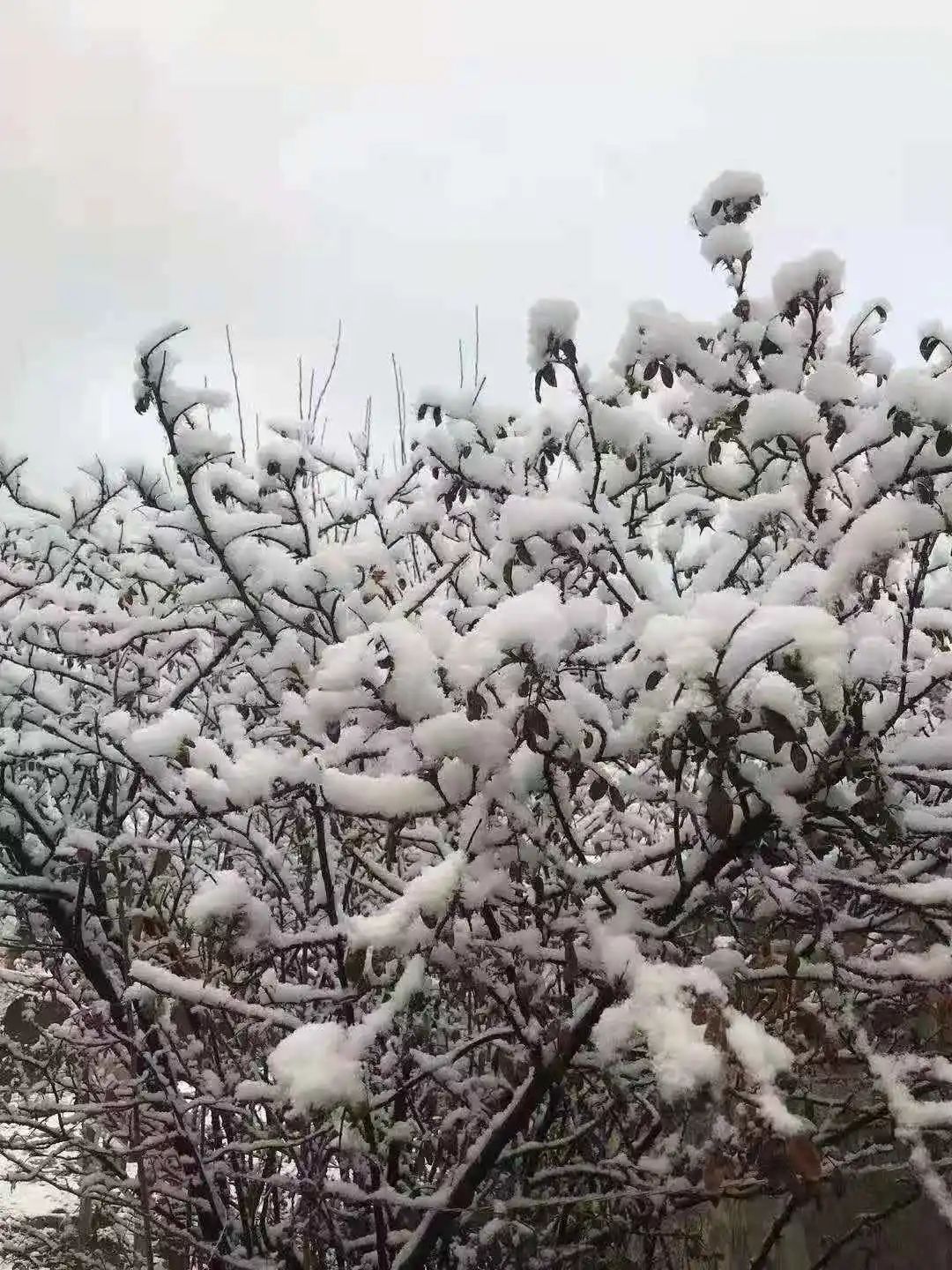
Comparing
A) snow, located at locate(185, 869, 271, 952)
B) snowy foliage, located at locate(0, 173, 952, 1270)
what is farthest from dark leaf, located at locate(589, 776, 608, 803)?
snow, located at locate(185, 869, 271, 952)

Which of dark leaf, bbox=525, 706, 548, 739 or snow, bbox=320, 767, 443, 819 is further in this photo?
snow, bbox=320, 767, 443, 819

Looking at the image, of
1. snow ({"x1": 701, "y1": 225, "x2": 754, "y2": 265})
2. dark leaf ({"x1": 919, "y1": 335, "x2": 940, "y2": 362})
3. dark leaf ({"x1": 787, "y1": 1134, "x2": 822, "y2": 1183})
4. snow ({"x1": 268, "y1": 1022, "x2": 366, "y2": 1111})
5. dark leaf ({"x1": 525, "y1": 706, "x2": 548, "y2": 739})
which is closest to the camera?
dark leaf ({"x1": 787, "y1": 1134, "x2": 822, "y2": 1183})

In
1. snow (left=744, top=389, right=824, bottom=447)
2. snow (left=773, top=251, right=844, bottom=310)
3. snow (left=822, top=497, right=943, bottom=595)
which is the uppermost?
snow (left=773, top=251, right=844, bottom=310)

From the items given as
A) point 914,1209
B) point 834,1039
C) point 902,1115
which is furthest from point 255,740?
point 914,1209

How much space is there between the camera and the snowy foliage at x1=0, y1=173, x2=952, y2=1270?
1.34 m

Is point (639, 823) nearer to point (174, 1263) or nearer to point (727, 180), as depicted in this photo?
point (727, 180)

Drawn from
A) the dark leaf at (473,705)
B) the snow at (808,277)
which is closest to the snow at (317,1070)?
the dark leaf at (473,705)

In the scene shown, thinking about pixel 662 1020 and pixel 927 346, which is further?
pixel 927 346

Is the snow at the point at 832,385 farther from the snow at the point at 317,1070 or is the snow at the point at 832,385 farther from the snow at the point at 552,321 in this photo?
the snow at the point at 317,1070

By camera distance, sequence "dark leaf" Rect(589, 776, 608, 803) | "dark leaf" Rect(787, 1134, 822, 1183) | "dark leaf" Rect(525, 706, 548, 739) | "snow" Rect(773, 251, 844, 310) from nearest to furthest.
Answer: "dark leaf" Rect(787, 1134, 822, 1183)
"dark leaf" Rect(525, 706, 548, 739)
"dark leaf" Rect(589, 776, 608, 803)
"snow" Rect(773, 251, 844, 310)

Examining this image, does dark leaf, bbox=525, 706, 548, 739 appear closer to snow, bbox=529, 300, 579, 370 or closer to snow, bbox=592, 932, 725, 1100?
snow, bbox=592, 932, 725, 1100

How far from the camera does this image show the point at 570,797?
65.5 inches

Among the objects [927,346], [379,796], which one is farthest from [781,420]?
[379,796]

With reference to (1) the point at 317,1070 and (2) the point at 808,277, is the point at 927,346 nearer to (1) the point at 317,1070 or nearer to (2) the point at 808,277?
(2) the point at 808,277
